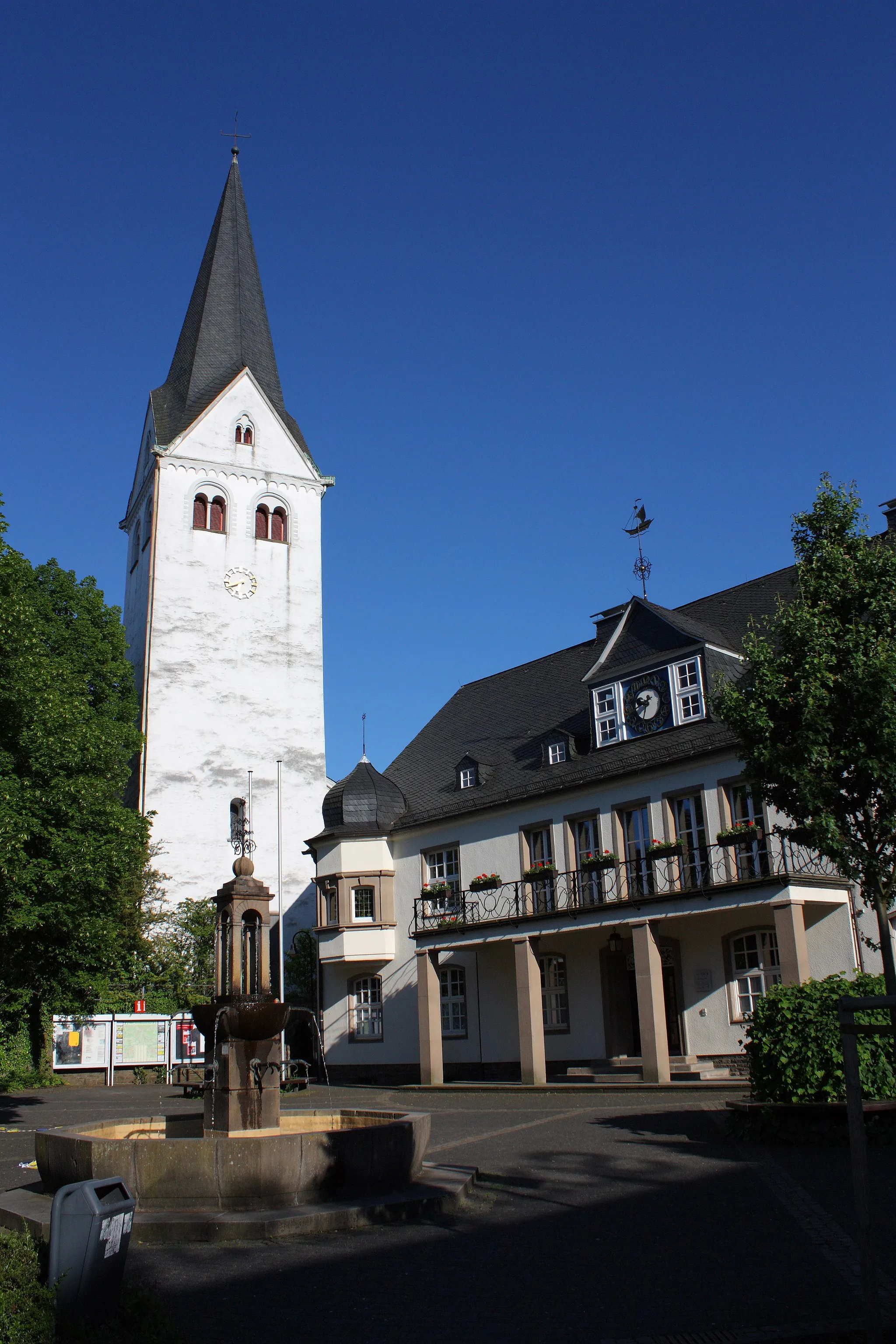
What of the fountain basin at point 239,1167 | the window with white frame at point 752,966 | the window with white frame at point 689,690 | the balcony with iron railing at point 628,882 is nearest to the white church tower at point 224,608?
the balcony with iron railing at point 628,882

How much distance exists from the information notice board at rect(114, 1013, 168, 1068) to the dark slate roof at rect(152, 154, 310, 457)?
23697 millimetres

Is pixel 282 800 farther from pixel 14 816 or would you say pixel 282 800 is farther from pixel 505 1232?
pixel 505 1232

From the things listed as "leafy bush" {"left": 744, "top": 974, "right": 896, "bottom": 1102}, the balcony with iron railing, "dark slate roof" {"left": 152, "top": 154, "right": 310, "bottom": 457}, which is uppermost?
"dark slate roof" {"left": 152, "top": 154, "right": 310, "bottom": 457}

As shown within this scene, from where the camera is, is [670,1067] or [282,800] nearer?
[670,1067]

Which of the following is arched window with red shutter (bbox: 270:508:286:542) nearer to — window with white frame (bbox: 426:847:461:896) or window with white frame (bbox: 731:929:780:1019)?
A: window with white frame (bbox: 426:847:461:896)

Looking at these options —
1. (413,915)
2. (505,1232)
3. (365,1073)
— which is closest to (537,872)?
(413,915)

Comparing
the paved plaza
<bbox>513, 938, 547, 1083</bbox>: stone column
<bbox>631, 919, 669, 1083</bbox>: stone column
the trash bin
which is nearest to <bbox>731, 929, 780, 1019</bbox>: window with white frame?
<bbox>631, 919, 669, 1083</bbox>: stone column

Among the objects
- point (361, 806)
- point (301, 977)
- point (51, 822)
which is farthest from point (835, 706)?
point (301, 977)

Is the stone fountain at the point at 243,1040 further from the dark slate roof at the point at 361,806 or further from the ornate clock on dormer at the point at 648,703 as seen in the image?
the dark slate roof at the point at 361,806

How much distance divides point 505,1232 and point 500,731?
24.8 m

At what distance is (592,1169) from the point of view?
12852 millimetres

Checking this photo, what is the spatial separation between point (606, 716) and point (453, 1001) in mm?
8743

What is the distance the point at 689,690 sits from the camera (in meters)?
27.0

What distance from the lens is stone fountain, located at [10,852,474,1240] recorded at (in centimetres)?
977
